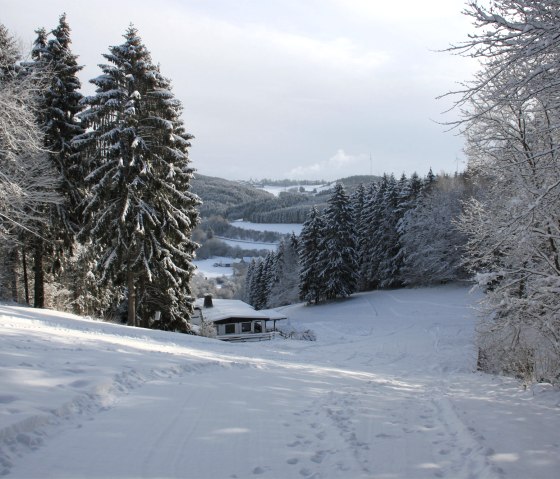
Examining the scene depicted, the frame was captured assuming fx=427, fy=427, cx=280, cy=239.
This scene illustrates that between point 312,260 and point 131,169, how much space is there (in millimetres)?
31347

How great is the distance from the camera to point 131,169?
18.1 meters

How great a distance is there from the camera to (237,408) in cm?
675

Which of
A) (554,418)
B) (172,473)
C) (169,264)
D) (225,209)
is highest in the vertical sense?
(225,209)

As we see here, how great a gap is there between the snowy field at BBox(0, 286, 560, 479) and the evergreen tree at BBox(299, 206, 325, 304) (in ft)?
117

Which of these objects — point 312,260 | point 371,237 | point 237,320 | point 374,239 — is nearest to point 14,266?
point 237,320

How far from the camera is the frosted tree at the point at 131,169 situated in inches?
701

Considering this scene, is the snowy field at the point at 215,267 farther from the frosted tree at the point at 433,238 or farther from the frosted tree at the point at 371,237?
the frosted tree at the point at 433,238

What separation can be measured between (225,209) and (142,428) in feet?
599

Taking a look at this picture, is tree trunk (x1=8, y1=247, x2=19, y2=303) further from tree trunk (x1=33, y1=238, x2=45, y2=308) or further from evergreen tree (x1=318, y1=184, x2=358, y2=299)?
evergreen tree (x1=318, y1=184, x2=358, y2=299)

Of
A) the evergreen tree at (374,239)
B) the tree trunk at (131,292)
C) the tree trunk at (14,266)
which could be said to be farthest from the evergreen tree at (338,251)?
the tree trunk at (14,266)

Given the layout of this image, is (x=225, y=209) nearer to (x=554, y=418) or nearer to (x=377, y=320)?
(x=377, y=320)

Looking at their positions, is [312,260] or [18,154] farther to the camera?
[312,260]

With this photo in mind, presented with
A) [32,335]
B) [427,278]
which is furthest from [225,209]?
[32,335]

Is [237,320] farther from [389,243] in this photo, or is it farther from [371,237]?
[371,237]
